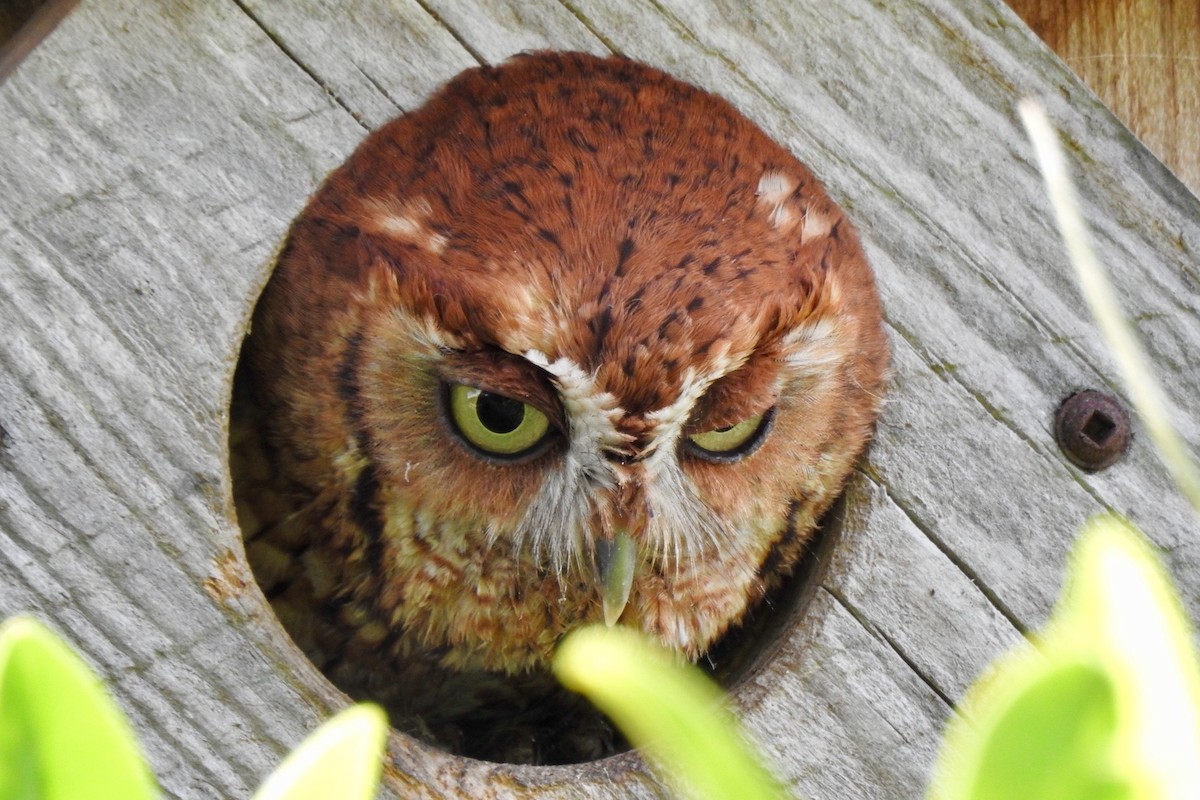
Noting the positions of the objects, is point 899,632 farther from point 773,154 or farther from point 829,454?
point 773,154

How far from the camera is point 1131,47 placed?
1.92 metres

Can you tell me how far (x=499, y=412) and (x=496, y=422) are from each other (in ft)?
0.07

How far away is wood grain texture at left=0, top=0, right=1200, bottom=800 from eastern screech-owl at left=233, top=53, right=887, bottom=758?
86mm

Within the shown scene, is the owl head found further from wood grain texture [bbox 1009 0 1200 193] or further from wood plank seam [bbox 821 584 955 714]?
wood grain texture [bbox 1009 0 1200 193]

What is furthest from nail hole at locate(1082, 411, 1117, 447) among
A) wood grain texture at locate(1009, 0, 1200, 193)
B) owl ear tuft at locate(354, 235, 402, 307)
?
owl ear tuft at locate(354, 235, 402, 307)

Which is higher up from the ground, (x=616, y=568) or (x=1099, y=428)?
(x=1099, y=428)

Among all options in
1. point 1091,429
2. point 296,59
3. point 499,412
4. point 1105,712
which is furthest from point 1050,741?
point 1091,429

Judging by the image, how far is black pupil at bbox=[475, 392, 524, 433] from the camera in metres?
1.47

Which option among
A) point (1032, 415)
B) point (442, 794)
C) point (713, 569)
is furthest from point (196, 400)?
point (1032, 415)

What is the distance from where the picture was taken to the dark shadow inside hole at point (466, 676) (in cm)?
185

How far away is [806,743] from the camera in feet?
4.88

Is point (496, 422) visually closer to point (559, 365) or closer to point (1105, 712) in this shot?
point (559, 365)

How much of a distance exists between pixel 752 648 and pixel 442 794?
68 centimetres

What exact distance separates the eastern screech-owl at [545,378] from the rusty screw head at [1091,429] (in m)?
0.25
